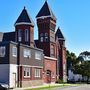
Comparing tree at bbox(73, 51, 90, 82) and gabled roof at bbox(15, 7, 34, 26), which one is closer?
gabled roof at bbox(15, 7, 34, 26)

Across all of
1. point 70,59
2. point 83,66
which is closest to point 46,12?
point 83,66

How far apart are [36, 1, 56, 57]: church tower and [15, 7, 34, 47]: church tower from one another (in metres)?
5.52

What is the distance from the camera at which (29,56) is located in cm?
5988

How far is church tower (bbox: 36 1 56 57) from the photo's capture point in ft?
243

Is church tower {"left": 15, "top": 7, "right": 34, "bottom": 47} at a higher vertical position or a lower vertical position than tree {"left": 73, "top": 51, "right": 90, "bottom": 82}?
higher

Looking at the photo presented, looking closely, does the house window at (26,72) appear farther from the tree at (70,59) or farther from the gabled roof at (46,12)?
the tree at (70,59)

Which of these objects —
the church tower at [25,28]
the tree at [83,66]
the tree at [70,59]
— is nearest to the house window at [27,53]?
→ the church tower at [25,28]

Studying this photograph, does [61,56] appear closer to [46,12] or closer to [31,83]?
[46,12]

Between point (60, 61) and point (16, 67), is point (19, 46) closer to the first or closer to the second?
point (16, 67)

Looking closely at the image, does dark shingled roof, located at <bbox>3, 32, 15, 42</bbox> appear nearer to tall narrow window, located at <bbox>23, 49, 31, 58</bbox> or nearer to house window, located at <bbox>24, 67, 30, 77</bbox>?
tall narrow window, located at <bbox>23, 49, 31, 58</bbox>

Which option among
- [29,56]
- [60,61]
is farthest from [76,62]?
[29,56]

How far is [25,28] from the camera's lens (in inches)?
2712

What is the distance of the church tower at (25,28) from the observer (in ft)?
226

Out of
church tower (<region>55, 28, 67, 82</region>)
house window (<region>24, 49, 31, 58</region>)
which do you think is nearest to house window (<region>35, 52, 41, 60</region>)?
house window (<region>24, 49, 31, 58</region>)
